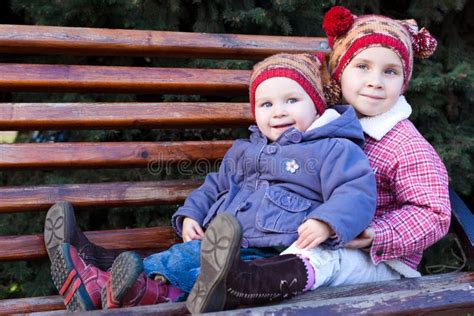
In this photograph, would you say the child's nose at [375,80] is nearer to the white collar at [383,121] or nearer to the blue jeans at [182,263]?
the white collar at [383,121]

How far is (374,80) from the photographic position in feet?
6.77

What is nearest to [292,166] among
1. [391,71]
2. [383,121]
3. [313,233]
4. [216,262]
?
[313,233]

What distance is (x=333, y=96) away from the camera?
86.1 inches

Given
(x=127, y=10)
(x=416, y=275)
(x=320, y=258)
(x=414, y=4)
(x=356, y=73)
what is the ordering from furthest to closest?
(x=414, y=4)
(x=127, y=10)
(x=356, y=73)
(x=416, y=275)
(x=320, y=258)

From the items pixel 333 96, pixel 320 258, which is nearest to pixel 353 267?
pixel 320 258

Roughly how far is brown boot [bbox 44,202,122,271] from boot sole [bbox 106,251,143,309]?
1.32 feet

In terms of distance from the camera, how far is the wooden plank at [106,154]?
216 cm

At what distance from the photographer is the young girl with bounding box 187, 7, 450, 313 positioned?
70.8 inches

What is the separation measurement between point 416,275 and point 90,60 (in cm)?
227

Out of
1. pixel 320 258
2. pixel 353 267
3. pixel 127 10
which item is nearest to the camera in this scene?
pixel 320 258

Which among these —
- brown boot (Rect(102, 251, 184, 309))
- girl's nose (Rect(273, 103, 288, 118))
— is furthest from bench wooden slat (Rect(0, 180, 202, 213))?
brown boot (Rect(102, 251, 184, 309))

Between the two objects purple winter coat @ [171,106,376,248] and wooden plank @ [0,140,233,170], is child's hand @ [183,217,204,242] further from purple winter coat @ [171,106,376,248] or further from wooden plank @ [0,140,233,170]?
wooden plank @ [0,140,233,170]

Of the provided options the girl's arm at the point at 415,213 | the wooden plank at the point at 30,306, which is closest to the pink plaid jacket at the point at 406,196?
the girl's arm at the point at 415,213

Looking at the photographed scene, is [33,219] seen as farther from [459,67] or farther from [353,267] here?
[459,67]
